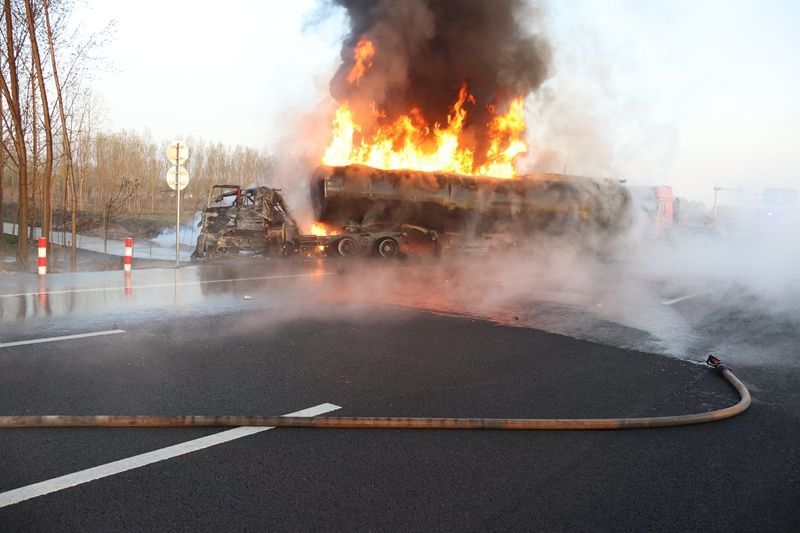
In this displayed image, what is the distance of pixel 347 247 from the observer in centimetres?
1664

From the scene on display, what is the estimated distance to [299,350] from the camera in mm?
6102

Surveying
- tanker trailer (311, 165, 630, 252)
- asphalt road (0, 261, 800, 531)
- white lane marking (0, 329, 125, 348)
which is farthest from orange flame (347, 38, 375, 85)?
white lane marking (0, 329, 125, 348)

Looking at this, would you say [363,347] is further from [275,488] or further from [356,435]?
[275,488]

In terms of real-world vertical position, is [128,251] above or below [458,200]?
below

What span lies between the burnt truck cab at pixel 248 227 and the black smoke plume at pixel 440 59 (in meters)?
3.98

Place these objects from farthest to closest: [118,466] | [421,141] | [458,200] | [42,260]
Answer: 1. [421,141]
2. [458,200]
3. [42,260]
4. [118,466]

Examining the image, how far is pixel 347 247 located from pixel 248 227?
2710 mm

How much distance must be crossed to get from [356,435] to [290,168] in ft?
48.0

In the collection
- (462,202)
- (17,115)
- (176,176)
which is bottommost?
(462,202)

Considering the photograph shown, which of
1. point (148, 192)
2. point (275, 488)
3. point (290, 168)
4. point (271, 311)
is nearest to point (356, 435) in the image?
point (275, 488)

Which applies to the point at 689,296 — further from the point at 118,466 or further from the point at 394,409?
the point at 118,466

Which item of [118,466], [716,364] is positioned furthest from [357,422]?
[716,364]

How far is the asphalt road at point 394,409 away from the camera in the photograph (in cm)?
293

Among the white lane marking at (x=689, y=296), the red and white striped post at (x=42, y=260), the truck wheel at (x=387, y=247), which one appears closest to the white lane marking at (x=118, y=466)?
the white lane marking at (x=689, y=296)
